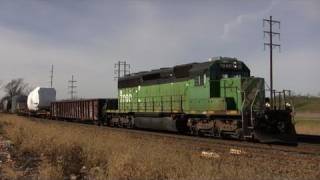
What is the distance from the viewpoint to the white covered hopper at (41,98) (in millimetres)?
51844

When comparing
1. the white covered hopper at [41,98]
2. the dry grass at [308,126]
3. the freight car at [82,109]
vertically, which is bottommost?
the dry grass at [308,126]

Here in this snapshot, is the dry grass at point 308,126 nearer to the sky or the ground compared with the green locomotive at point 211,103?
nearer to the ground

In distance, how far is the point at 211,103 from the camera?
70.8 ft

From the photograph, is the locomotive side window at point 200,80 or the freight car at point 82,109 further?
the freight car at point 82,109

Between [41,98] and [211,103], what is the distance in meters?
33.7

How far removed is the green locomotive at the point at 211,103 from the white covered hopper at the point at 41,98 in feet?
80.9

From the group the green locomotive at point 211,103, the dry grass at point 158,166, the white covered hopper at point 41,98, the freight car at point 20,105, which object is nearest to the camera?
the dry grass at point 158,166

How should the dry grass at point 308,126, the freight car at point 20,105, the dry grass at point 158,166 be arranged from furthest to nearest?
the freight car at point 20,105, the dry grass at point 308,126, the dry grass at point 158,166

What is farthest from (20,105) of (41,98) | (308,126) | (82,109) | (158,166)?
(158,166)

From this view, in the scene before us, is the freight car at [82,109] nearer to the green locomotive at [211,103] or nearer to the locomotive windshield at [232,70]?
the green locomotive at [211,103]

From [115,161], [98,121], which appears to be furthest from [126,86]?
[115,161]

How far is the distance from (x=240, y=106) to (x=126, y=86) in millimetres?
13035

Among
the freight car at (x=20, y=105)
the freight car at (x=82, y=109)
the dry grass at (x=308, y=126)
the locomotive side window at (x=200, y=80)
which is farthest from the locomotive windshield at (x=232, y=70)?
the freight car at (x=20, y=105)

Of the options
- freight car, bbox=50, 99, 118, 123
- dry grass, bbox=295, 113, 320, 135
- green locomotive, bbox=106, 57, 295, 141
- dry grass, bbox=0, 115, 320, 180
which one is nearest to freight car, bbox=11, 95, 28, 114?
freight car, bbox=50, 99, 118, 123
